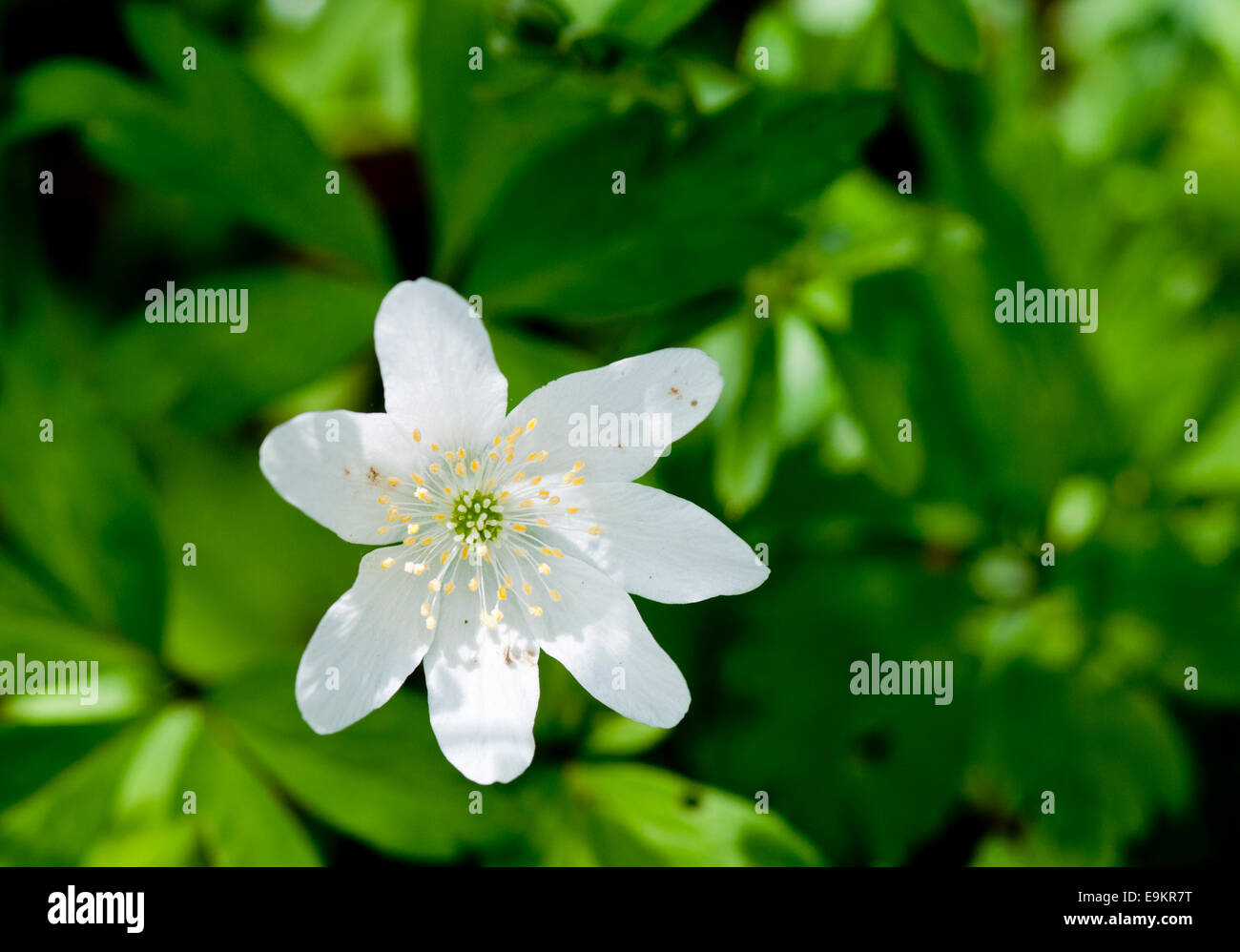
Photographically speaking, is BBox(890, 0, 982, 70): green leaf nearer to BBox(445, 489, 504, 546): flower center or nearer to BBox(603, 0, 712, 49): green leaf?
BBox(603, 0, 712, 49): green leaf

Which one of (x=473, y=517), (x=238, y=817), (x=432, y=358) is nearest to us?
(x=432, y=358)

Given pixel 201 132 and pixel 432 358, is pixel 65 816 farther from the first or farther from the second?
pixel 201 132

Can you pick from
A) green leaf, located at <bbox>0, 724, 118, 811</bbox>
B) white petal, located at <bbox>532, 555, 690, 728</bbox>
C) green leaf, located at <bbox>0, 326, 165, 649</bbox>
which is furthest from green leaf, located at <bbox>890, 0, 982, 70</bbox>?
green leaf, located at <bbox>0, 724, 118, 811</bbox>

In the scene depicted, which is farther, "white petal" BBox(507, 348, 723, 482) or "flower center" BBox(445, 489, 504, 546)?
"flower center" BBox(445, 489, 504, 546)

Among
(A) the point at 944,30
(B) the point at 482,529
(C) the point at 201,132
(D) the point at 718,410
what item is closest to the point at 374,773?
(B) the point at 482,529
